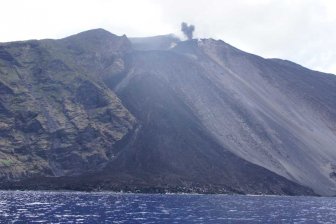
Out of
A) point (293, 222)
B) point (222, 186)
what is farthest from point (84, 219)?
point (222, 186)

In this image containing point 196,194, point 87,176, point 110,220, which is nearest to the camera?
point 110,220

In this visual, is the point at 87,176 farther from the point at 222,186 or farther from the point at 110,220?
the point at 110,220

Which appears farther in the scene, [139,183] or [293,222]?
[139,183]

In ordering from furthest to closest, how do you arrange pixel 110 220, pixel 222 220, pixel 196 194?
pixel 196 194 → pixel 222 220 → pixel 110 220

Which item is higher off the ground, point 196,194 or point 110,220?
point 110,220

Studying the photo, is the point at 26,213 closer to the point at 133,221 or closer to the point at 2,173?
the point at 133,221

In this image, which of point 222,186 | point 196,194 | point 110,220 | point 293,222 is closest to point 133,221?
point 110,220

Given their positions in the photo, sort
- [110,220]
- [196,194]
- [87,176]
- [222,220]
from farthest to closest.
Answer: [87,176] < [196,194] < [222,220] < [110,220]

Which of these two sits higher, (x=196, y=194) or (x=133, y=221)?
(x=133, y=221)

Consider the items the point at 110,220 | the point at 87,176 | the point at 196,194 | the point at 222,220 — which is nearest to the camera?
Result: the point at 110,220
